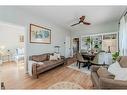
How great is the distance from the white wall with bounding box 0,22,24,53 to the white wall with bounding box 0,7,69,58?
1772 millimetres

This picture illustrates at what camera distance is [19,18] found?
355 centimetres

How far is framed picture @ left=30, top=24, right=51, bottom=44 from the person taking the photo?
13.3ft

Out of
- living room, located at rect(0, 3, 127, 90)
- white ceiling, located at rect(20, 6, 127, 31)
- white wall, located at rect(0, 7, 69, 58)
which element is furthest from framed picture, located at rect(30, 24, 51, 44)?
white ceiling, located at rect(20, 6, 127, 31)

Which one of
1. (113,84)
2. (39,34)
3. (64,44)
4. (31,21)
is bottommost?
(113,84)

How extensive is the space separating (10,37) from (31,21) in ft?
10.1

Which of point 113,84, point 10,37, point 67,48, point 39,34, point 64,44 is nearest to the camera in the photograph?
point 113,84

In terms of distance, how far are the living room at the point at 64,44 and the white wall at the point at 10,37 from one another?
1.87 metres

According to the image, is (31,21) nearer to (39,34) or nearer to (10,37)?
→ (39,34)

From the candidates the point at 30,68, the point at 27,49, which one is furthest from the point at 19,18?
the point at 30,68

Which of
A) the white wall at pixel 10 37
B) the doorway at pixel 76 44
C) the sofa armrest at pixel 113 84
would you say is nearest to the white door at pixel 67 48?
the doorway at pixel 76 44

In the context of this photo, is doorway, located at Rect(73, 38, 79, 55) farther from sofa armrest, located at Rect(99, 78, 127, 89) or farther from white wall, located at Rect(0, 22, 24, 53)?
sofa armrest, located at Rect(99, 78, 127, 89)

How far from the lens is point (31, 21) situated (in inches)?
159

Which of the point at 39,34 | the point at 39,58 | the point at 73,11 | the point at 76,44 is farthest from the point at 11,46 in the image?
the point at 73,11

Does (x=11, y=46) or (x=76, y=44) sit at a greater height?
(x=76, y=44)
